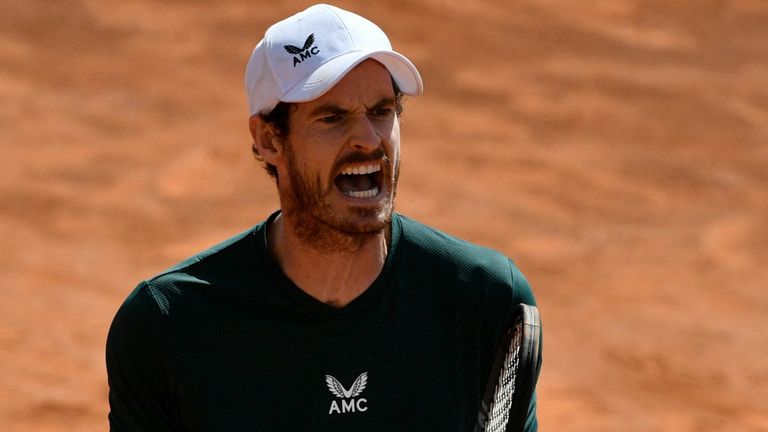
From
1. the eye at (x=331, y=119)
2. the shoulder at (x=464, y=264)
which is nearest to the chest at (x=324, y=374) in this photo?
the shoulder at (x=464, y=264)

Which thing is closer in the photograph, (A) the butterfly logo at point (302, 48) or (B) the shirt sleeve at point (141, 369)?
(B) the shirt sleeve at point (141, 369)

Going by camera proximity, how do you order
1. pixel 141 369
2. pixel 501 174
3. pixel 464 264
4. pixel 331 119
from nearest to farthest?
pixel 141 369 → pixel 331 119 → pixel 464 264 → pixel 501 174

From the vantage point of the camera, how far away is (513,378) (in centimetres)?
364

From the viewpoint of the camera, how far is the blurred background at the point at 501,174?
7.96 meters

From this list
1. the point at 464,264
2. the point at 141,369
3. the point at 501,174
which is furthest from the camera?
the point at 501,174

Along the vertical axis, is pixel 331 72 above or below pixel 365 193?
above

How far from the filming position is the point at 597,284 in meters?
8.86

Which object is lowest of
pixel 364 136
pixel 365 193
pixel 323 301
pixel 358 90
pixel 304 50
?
pixel 323 301

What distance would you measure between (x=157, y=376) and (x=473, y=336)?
2.79ft

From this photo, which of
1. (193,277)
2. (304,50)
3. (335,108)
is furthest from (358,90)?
(193,277)

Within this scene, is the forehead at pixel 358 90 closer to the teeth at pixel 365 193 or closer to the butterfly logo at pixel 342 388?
the teeth at pixel 365 193

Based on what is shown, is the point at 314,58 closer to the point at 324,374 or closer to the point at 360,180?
the point at 360,180

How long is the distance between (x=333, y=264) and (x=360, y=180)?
0.24 meters

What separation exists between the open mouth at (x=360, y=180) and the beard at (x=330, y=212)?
0.02 m
